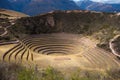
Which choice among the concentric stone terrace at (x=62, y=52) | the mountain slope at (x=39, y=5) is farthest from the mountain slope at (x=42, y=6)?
the concentric stone terrace at (x=62, y=52)

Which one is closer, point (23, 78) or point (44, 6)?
point (23, 78)

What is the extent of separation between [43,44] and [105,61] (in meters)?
11.5

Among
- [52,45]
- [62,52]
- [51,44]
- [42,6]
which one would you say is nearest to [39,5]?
[42,6]

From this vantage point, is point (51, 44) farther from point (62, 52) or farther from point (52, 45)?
point (62, 52)

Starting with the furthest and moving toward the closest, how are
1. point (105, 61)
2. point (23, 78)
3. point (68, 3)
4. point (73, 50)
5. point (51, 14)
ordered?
point (68, 3)
point (51, 14)
point (73, 50)
point (105, 61)
point (23, 78)

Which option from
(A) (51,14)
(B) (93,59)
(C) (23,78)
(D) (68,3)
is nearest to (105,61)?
(B) (93,59)

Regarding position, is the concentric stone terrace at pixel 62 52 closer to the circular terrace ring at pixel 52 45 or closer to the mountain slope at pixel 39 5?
the circular terrace ring at pixel 52 45

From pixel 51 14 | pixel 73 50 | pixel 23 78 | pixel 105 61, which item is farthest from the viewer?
pixel 51 14

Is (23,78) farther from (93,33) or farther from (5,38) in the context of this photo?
(93,33)

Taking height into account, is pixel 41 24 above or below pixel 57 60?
above

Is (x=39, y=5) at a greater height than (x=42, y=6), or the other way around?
(x=39, y=5)

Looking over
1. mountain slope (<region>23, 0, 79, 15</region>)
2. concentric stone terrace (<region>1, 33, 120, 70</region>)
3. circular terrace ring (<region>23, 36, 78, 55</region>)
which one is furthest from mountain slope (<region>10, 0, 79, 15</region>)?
concentric stone terrace (<region>1, 33, 120, 70</region>)

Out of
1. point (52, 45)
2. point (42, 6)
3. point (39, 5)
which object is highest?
point (39, 5)

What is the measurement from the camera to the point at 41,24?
55.2m
